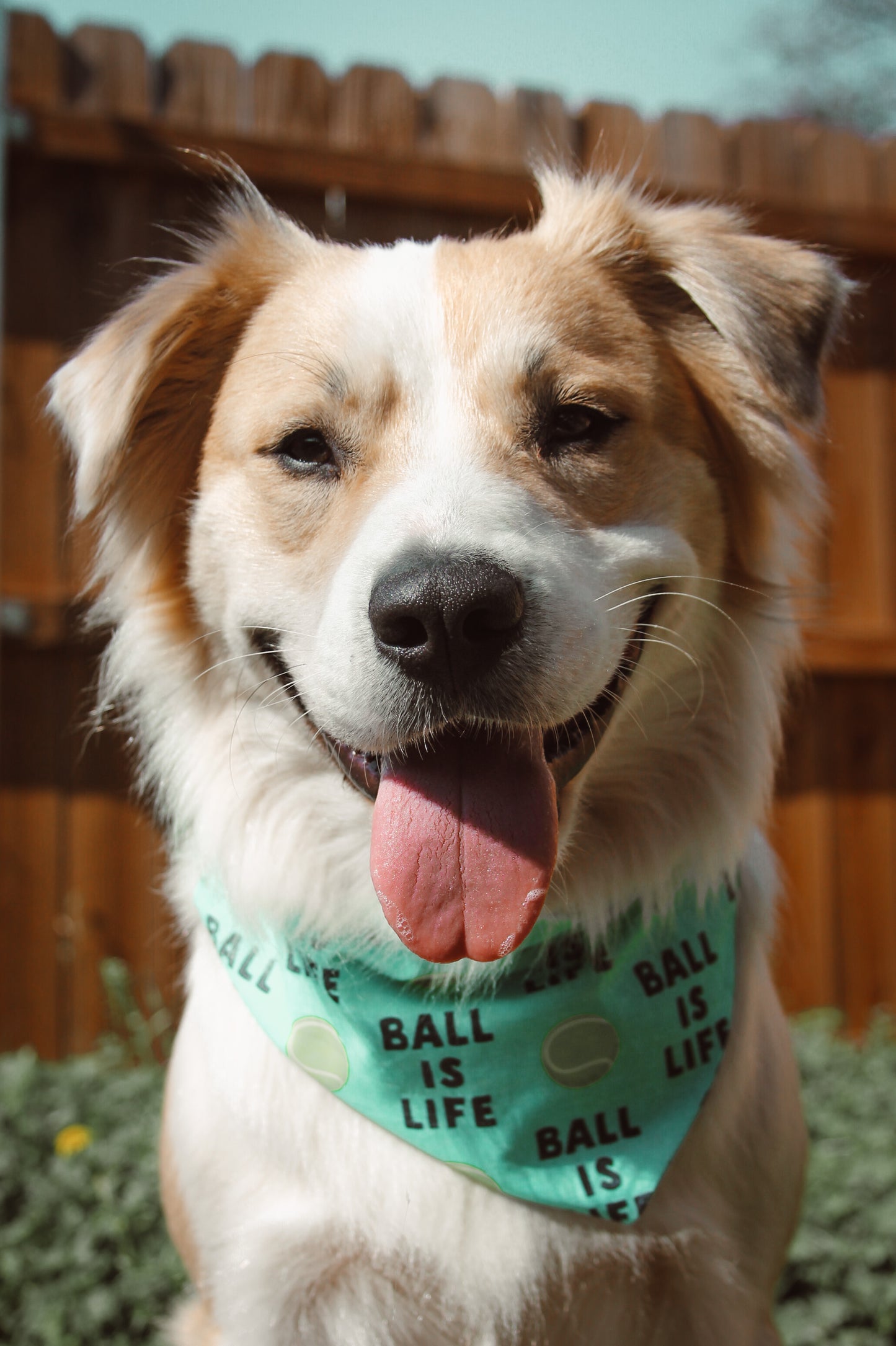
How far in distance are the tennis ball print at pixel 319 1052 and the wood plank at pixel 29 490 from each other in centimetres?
253

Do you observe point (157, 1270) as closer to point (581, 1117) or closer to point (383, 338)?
point (581, 1117)

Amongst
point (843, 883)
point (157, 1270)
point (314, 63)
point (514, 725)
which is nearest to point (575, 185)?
point (514, 725)

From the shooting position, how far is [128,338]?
210 centimetres

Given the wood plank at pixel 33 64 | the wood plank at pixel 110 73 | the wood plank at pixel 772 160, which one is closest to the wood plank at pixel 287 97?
the wood plank at pixel 110 73

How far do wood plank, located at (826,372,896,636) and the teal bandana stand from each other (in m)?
3.17

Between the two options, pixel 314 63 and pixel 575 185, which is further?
pixel 314 63

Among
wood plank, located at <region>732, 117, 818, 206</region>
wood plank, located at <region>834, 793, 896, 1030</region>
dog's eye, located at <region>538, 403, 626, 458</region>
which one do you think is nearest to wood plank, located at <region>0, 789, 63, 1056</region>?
dog's eye, located at <region>538, 403, 626, 458</region>

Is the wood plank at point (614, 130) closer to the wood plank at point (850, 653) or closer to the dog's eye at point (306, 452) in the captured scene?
the wood plank at point (850, 653)

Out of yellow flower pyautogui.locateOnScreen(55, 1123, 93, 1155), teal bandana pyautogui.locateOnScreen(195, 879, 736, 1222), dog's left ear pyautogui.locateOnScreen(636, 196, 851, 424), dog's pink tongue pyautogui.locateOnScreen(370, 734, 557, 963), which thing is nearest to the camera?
dog's pink tongue pyautogui.locateOnScreen(370, 734, 557, 963)

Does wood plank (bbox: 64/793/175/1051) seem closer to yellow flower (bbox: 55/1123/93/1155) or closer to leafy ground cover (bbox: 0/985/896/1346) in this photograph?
leafy ground cover (bbox: 0/985/896/1346)

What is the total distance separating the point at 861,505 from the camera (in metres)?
4.86

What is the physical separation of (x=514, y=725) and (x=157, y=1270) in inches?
77.1

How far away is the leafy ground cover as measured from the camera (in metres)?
2.74

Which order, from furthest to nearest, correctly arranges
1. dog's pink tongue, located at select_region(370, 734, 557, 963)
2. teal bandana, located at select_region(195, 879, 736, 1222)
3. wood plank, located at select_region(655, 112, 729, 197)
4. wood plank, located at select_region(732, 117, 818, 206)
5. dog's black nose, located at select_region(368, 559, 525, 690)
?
wood plank, located at select_region(732, 117, 818, 206) < wood plank, located at select_region(655, 112, 729, 197) < teal bandana, located at select_region(195, 879, 736, 1222) < dog's pink tongue, located at select_region(370, 734, 557, 963) < dog's black nose, located at select_region(368, 559, 525, 690)
